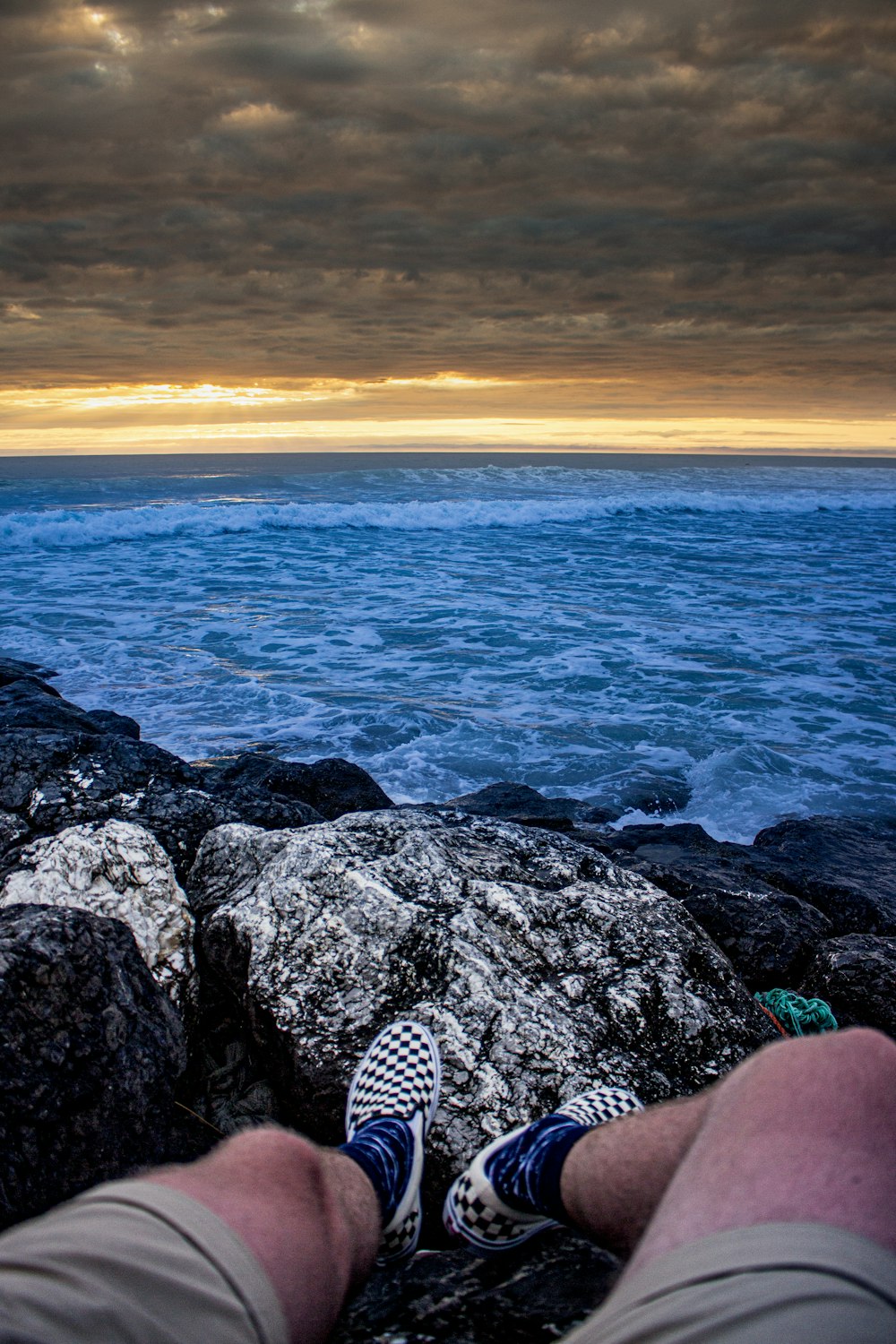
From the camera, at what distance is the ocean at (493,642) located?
8672mm

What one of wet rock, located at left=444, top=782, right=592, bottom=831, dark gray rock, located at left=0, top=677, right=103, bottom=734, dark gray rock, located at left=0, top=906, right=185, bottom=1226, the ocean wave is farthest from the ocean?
dark gray rock, located at left=0, top=906, right=185, bottom=1226

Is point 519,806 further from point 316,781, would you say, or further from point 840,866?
point 840,866

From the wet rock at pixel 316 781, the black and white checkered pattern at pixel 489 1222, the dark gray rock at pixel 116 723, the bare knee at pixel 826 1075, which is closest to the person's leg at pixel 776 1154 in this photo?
the bare knee at pixel 826 1075

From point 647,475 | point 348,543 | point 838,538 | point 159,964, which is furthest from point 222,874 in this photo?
point 647,475

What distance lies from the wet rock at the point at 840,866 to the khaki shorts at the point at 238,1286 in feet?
14.0

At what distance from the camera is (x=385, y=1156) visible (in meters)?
2.04

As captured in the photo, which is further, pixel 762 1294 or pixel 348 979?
pixel 348 979

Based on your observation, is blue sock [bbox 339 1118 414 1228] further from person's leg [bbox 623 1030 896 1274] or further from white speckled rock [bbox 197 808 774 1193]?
person's leg [bbox 623 1030 896 1274]

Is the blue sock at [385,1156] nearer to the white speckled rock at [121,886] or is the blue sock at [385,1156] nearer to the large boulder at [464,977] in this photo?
the large boulder at [464,977]

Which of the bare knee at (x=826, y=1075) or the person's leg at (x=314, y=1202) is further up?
the bare knee at (x=826, y=1075)

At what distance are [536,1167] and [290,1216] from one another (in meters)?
0.73

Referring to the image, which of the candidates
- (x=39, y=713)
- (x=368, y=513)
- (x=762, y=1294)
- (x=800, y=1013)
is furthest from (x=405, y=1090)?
(x=368, y=513)

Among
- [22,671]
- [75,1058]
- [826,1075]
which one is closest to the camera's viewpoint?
[826,1075]

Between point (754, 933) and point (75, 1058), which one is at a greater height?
point (75, 1058)
